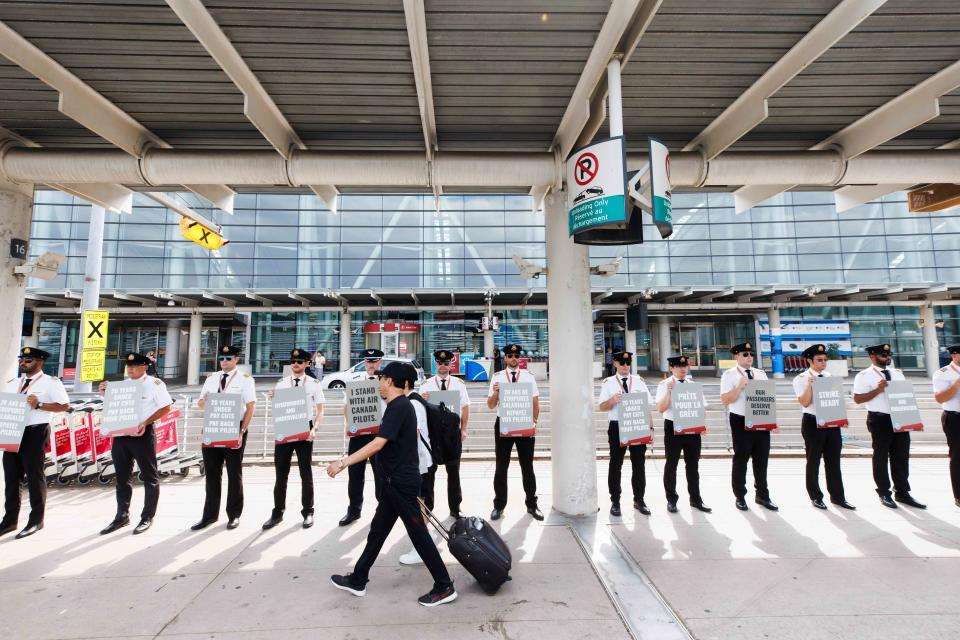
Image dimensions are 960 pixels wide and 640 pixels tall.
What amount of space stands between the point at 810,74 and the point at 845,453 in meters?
7.67

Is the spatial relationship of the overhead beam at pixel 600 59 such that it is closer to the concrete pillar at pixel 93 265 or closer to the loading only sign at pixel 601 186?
the loading only sign at pixel 601 186

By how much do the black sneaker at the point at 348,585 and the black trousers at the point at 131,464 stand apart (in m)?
Result: 2.89

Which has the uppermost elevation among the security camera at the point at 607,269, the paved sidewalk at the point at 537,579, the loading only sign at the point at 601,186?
the loading only sign at the point at 601,186

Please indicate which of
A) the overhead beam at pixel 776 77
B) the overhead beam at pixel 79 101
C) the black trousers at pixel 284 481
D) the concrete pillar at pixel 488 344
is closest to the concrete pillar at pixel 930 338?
the concrete pillar at pixel 488 344

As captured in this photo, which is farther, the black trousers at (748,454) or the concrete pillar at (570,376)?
the black trousers at (748,454)

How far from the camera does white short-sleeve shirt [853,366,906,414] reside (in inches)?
214

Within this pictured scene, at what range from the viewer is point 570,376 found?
5.25m

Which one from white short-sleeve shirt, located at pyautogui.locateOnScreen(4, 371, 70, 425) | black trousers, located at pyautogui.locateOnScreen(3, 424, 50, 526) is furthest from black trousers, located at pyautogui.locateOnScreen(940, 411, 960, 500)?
black trousers, located at pyautogui.locateOnScreen(3, 424, 50, 526)

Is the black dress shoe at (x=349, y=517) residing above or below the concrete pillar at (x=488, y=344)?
below

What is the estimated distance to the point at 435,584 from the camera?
133 inches

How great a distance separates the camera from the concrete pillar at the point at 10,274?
524cm

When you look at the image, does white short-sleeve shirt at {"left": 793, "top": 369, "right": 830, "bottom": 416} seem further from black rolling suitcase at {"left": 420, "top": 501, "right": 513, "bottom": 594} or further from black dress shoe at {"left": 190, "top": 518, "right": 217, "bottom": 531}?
black dress shoe at {"left": 190, "top": 518, "right": 217, "bottom": 531}

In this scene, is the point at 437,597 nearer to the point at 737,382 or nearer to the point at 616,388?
the point at 616,388

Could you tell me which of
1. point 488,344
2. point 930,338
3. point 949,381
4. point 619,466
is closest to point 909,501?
point 949,381
